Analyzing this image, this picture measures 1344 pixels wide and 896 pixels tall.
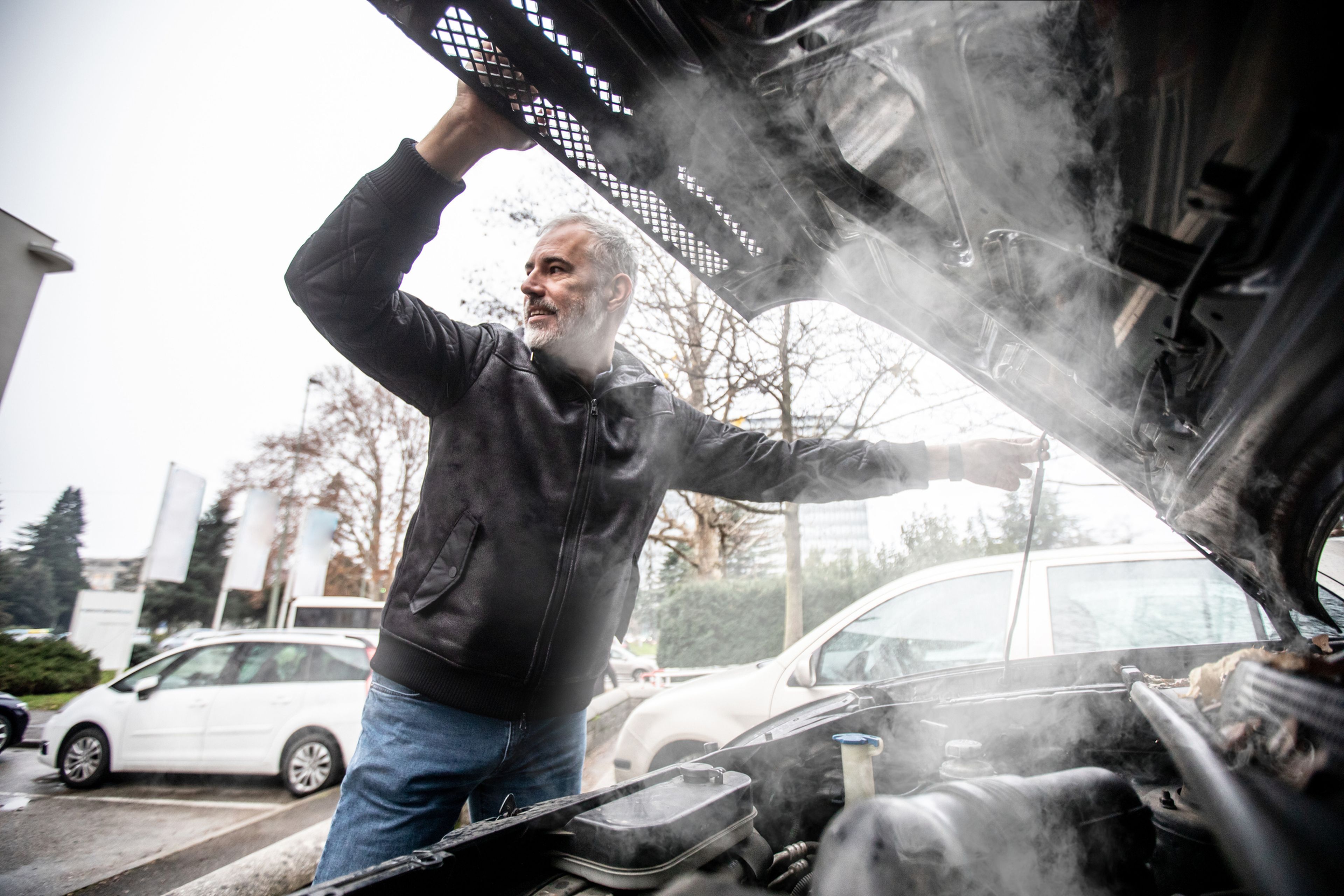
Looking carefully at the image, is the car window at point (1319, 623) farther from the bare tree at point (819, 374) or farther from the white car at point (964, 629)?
the bare tree at point (819, 374)

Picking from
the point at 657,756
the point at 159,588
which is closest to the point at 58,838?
the point at 657,756

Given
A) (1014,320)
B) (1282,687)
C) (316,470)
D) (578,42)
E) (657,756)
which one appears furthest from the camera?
(316,470)

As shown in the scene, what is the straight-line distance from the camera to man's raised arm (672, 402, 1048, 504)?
181cm

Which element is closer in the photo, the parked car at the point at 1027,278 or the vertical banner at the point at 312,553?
the parked car at the point at 1027,278

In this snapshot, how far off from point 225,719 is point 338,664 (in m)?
1.15

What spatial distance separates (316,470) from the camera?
20.2 m

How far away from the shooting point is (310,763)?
623 centimetres

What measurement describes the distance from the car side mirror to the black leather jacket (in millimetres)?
1947

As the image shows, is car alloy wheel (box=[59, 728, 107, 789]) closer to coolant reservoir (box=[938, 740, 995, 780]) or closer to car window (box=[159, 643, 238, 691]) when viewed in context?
car window (box=[159, 643, 238, 691])

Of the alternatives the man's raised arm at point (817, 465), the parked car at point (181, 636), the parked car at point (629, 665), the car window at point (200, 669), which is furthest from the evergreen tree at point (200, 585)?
Result: the man's raised arm at point (817, 465)

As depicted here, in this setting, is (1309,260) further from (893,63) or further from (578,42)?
(578,42)

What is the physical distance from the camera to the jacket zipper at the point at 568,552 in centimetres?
147

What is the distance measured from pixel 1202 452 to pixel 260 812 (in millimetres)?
7251

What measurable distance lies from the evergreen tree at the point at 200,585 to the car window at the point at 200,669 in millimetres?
17338
